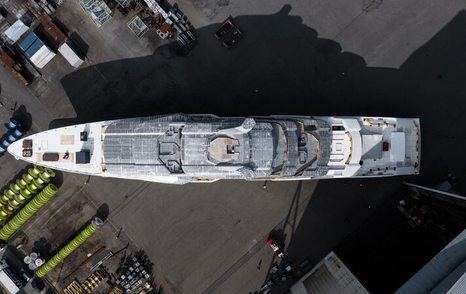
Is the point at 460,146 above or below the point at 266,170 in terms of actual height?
below

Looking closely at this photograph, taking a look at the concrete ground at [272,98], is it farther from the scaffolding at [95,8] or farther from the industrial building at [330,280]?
the industrial building at [330,280]

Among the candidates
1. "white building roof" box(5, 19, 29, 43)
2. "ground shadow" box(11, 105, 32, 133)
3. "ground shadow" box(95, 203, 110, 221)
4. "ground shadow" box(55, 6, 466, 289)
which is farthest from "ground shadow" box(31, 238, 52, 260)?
"white building roof" box(5, 19, 29, 43)

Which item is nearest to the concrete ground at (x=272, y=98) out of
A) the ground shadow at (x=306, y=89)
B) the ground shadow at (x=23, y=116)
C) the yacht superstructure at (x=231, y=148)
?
the ground shadow at (x=306, y=89)

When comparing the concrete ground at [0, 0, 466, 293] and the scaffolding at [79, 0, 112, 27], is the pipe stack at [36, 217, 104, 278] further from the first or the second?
the scaffolding at [79, 0, 112, 27]

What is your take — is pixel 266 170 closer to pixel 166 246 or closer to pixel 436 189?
pixel 166 246

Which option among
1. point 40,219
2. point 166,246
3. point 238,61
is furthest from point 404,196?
point 40,219

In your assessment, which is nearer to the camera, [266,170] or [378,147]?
[266,170]

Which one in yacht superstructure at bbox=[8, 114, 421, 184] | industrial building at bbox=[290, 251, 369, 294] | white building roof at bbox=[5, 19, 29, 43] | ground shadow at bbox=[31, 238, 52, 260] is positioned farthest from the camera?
ground shadow at bbox=[31, 238, 52, 260]
